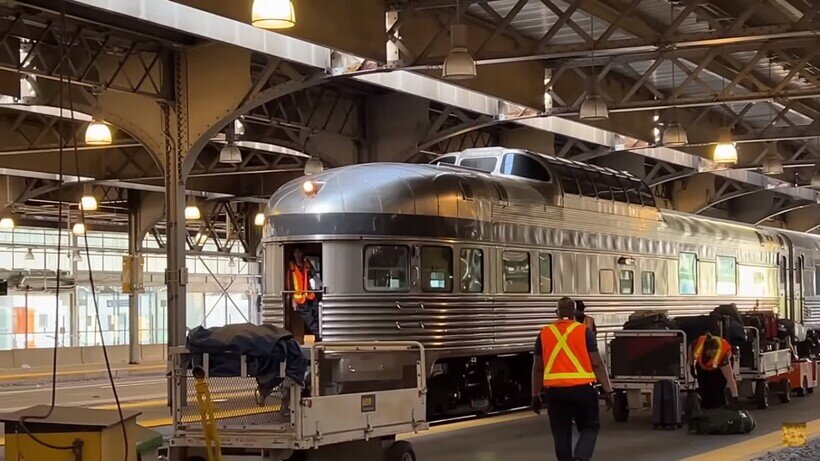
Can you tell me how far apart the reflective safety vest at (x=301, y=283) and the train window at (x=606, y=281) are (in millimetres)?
6733

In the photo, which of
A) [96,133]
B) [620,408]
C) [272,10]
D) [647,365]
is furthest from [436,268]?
[96,133]

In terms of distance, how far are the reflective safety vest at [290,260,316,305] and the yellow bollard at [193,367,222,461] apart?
21.8ft

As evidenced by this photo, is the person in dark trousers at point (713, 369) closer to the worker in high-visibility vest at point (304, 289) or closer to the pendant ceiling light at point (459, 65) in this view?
the pendant ceiling light at point (459, 65)

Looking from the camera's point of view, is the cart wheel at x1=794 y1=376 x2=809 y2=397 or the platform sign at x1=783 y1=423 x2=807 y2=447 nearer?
the platform sign at x1=783 y1=423 x2=807 y2=447

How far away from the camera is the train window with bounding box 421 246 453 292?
18266 millimetres

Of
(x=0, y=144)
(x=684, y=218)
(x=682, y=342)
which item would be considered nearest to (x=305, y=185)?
(x=682, y=342)

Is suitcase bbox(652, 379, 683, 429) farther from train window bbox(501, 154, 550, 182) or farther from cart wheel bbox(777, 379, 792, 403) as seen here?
cart wheel bbox(777, 379, 792, 403)

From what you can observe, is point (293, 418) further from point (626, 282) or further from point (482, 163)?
point (626, 282)

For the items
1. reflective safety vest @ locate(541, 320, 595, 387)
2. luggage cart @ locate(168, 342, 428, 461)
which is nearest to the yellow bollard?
luggage cart @ locate(168, 342, 428, 461)

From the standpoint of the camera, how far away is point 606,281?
75.7ft

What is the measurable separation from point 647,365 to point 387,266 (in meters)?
4.24

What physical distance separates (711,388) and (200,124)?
10.0 m

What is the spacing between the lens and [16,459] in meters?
8.86

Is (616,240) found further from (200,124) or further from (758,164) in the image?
(758,164)
